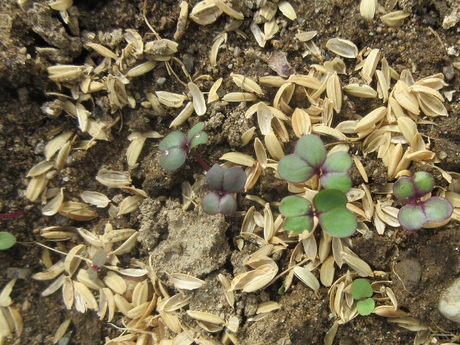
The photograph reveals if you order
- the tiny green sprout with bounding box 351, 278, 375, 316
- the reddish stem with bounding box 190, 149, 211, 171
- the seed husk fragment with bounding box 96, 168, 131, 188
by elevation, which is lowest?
the tiny green sprout with bounding box 351, 278, 375, 316

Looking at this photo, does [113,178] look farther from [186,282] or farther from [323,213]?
[323,213]

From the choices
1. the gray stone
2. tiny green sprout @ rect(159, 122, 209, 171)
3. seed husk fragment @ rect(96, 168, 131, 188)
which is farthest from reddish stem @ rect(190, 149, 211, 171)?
the gray stone

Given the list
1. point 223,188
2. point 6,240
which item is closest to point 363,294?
point 223,188

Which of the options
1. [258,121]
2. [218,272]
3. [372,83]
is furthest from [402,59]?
[218,272]

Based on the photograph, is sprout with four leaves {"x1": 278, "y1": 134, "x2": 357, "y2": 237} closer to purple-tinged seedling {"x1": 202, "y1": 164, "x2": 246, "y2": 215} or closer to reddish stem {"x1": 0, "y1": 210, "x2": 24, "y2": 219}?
purple-tinged seedling {"x1": 202, "y1": 164, "x2": 246, "y2": 215}

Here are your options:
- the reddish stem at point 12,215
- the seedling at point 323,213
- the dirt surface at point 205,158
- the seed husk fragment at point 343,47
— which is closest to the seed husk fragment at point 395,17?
the dirt surface at point 205,158
